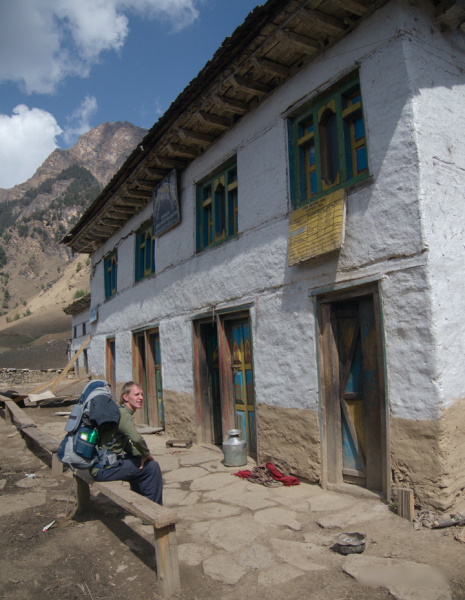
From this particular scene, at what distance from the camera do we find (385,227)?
4531 mm

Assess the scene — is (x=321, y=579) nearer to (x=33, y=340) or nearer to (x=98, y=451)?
(x=98, y=451)

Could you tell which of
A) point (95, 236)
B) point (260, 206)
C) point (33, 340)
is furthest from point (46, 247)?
point (260, 206)

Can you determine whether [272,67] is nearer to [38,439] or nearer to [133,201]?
[133,201]

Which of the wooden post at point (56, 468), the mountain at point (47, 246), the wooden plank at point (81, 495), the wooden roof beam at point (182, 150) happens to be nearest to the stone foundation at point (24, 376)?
the mountain at point (47, 246)

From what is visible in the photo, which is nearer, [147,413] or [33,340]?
[147,413]

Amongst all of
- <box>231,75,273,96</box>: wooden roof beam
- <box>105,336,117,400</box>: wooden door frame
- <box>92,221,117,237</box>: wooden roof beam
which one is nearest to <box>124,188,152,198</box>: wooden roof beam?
<box>92,221,117,237</box>: wooden roof beam

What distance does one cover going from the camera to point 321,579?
10.5ft

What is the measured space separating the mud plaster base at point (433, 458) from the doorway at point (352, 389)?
262 mm

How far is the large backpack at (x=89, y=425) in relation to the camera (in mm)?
3816

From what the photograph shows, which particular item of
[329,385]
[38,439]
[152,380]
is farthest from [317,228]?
[152,380]

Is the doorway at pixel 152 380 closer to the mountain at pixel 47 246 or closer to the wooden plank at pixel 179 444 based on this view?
the wooden plank at pixel 179 444

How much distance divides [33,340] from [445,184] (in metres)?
50.7

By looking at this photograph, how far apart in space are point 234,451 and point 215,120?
16.2 feet

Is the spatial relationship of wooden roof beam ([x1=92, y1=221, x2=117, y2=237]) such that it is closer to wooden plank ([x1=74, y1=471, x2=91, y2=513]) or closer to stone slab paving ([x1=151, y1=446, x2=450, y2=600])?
stone slab paving ([x1=151, y1=446, x2=450, y2=600])
